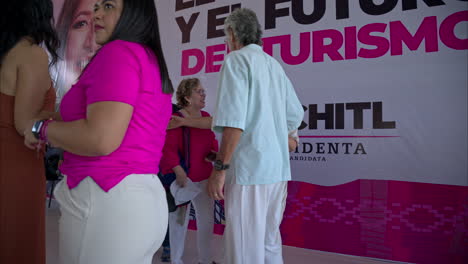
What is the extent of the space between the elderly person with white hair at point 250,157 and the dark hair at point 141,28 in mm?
560

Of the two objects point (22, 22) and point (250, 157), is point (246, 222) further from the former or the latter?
point (22, 22)

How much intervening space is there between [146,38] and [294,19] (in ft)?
8.14

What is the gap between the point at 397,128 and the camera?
8.66ft

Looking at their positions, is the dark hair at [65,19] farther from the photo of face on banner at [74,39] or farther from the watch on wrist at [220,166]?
the watch on wrist at [220,166]

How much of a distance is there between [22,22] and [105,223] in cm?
88

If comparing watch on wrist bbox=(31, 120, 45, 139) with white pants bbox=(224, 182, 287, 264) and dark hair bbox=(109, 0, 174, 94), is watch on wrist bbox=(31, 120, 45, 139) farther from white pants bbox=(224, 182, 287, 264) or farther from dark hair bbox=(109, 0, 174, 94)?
white pants bbox=(224, 182, 287, 264)

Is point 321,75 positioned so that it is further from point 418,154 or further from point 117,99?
point 117,99

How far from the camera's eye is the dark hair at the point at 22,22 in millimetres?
1154

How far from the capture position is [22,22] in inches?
46.9

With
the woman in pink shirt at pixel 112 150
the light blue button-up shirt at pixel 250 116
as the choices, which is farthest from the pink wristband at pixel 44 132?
the light blue button-up shirt at pixel 250 116

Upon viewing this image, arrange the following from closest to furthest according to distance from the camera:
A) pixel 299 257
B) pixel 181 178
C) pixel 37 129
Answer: pixel 37 129 → pixel 181 178 → pixel 299 257

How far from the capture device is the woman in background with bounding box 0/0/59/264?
3.63 feet

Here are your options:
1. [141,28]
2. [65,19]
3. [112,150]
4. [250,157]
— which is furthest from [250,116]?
[65,19]

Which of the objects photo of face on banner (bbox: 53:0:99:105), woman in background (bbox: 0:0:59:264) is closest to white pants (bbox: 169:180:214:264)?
woman in background (bbox: 0:0:59:264)
